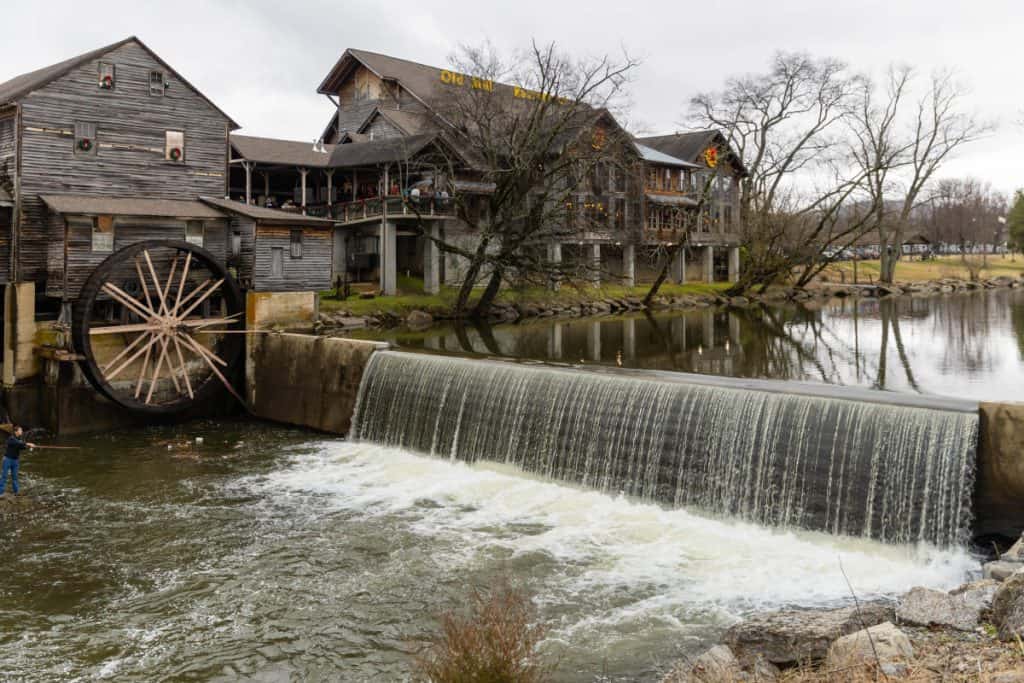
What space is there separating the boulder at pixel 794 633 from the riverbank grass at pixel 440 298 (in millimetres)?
28170

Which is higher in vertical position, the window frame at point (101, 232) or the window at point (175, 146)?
the window at point (175, 146)

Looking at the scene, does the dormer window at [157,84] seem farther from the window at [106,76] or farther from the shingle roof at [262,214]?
the shingle roof at [262,214]

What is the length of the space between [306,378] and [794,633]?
52.0ft

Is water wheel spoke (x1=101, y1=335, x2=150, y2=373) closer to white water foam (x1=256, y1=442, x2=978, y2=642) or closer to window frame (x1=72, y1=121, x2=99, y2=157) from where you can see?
window frame (x1=72, y1=121, x2=99, y2=157)

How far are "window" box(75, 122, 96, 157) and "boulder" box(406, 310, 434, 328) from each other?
15.5 metres

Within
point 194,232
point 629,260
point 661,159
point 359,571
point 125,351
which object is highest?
point 661,159

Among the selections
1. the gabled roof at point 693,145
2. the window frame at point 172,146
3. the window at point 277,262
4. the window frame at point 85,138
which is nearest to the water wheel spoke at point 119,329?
the window at point 277,262

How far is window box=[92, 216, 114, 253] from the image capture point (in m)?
21.6

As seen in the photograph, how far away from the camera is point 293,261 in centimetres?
2481

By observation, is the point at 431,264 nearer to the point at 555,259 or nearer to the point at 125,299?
the point at 555,259

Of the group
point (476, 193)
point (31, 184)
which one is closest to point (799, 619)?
point (31, 184)

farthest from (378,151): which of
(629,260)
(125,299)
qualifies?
(125,299)

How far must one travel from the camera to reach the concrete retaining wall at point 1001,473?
11.1 meters

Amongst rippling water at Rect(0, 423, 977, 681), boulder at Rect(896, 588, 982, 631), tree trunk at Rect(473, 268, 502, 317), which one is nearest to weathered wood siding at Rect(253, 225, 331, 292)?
rippling water at Rect(0, 423, 977, 681)
